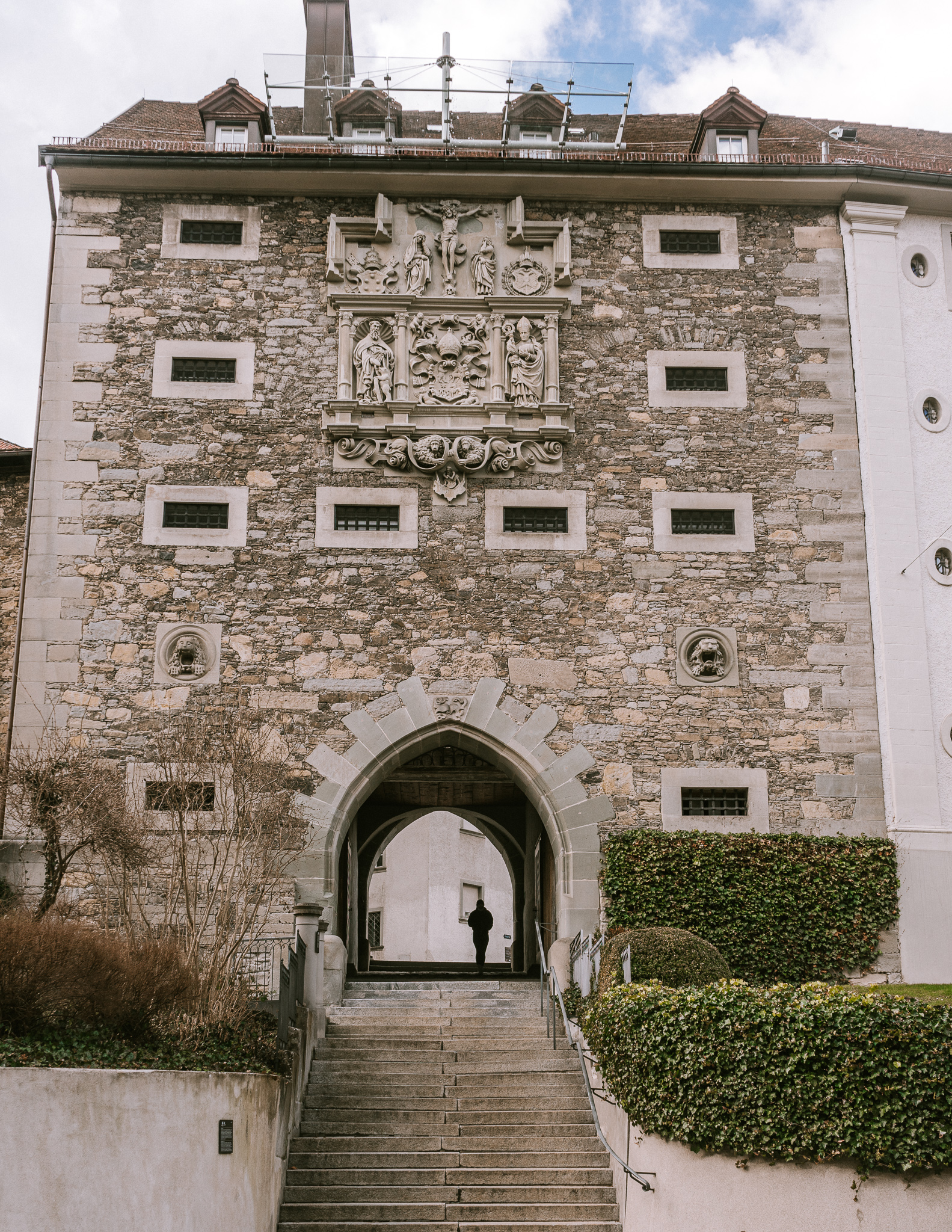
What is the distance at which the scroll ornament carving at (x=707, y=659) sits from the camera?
15.7m

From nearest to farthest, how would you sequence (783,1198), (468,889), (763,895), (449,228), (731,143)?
Result: (783,1198) → (763,895) → (449,228) → (731,143) → (468,889)

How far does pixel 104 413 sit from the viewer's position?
16312mm

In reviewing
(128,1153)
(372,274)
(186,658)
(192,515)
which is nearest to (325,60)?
(372,274)

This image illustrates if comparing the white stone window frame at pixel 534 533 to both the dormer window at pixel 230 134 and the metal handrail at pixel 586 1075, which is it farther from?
the dormer window at pixel 230 134

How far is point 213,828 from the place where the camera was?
14.5 meters

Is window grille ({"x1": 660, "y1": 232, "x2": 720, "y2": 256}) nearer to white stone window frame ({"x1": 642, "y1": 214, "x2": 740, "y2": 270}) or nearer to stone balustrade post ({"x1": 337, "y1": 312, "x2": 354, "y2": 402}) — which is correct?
white stone window frame ({"x1": 642, "y1": 214, "x2": 740, "y2": 270})

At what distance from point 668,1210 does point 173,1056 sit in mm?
3992

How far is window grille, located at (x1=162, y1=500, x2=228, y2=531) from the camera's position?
1598 cm

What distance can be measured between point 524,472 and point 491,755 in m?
3.55

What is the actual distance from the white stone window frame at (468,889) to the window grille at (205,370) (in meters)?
19.5

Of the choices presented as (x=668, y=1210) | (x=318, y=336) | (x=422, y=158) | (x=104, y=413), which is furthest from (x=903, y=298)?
(x=668, y=1210)

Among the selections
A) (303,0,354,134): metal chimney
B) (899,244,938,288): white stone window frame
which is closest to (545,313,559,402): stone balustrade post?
(303,0,354,134): metal chimney

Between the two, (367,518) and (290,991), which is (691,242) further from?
(290,991)

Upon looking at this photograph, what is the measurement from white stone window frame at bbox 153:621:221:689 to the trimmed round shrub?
239 inches
